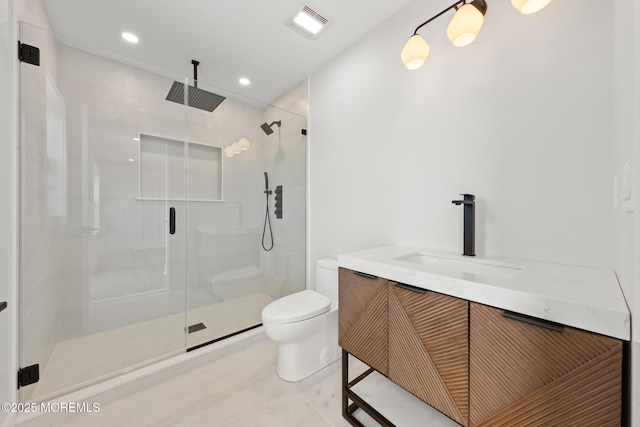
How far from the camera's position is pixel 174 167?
2336 millimetres

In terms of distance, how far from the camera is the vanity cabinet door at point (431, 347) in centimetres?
84

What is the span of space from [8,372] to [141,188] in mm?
1505

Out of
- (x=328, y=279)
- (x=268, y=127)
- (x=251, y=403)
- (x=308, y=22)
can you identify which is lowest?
(x=251, y=403)

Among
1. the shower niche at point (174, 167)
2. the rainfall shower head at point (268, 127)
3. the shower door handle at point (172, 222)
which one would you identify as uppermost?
the rainfall shower head at point (268, 127)

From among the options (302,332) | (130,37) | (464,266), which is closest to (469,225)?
(464,266)

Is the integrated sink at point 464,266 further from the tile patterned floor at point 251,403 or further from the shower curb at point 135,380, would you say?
the shower curb at point 135,380

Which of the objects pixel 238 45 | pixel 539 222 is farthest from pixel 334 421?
pixel 238 45

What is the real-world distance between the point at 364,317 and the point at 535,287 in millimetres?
709

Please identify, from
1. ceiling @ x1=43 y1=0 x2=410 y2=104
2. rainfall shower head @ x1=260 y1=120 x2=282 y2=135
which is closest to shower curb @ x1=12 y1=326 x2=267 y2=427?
rainfall shower head @ x1=260 y1=120 x2=282 y2=135

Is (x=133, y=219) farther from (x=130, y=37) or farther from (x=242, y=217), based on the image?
(x=130, y=37)

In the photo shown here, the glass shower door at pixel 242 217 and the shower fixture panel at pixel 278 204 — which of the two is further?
the shower fixture panel at pixel 278 204

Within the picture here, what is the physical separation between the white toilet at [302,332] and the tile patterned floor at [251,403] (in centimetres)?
8

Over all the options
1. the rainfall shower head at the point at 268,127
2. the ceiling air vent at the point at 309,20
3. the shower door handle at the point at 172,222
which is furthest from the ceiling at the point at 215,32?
the shower door handle at the point at 172,222

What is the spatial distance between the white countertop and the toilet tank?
0.69 metres
